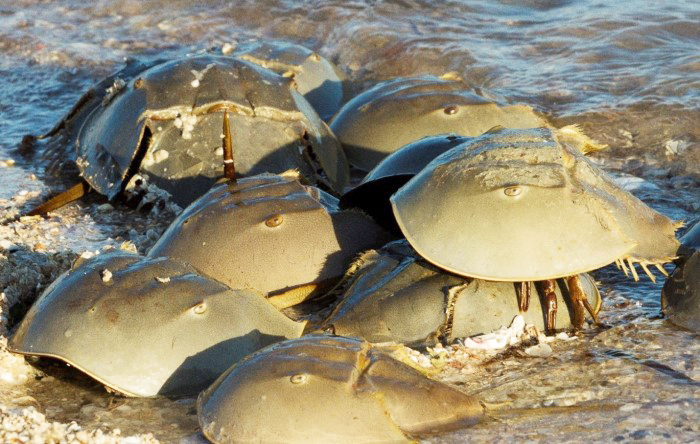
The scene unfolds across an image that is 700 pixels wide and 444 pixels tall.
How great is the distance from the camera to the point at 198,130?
147 inches

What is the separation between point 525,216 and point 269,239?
2.66 ft

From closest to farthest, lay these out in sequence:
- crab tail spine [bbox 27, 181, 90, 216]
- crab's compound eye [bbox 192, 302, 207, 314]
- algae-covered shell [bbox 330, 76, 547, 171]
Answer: crab's compound eye [bbox 192, 302, 207, 314]
crab tail spine [bbox 27, 181, 90, 216]
algae-covered shell [bbox 330, 76, 547, 171]

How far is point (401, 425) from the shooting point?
2.09 meters

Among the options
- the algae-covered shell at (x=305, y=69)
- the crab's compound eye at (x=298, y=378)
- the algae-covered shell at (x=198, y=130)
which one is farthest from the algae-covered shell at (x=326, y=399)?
the algae-covered shell at (x=305, y=69)

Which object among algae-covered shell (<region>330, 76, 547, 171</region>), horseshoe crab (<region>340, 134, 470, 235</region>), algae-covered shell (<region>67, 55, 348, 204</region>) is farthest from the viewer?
algae-covered shell (<region>330, 76, 547, 171</region>)

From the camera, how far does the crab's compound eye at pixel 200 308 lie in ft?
7.93

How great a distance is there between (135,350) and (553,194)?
3.83 ft

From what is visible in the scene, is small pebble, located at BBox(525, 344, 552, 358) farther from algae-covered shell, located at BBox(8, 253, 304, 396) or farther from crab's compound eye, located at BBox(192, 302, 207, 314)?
crab's compound eye, located at BBox(192, 302, 207, 314)

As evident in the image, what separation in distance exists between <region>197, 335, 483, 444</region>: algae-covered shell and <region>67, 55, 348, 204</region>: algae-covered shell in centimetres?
159

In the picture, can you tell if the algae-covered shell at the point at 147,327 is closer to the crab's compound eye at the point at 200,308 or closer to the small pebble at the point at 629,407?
the crab's compound eye at the point at 200,308

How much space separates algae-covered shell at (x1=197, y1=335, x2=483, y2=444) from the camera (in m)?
2.01

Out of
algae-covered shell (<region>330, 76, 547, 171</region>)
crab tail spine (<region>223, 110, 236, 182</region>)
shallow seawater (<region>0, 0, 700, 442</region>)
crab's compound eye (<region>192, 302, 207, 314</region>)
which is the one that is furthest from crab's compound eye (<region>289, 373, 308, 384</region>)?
algae-covered shell (<region>330, 76, 547, 171</region>)

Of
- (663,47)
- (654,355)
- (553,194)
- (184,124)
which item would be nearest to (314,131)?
(184,124)

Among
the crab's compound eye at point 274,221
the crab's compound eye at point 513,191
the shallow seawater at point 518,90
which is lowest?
the shallow seawater at point 518,90
